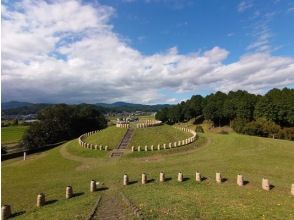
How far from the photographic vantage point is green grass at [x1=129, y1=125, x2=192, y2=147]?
2125 inches

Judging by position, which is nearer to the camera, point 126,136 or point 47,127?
point 126,136

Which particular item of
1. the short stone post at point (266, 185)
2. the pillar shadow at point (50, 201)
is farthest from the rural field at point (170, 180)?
the short stone post at point (266, 185)

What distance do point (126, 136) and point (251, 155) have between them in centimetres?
2541

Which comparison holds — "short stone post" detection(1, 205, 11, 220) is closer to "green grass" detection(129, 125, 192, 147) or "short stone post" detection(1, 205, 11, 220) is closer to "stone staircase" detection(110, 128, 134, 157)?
"stone staircase" detection(110, 128, 134, 157)

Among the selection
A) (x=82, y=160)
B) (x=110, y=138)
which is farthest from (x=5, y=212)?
(x=110, y=138)

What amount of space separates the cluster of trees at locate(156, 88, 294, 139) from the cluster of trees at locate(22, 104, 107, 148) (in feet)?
155

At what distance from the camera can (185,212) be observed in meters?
19.1

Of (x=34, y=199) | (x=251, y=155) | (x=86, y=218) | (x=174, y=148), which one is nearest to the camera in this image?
(x=86, y=218)

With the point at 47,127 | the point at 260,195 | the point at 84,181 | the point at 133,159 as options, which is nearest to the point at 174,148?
the point at 133,159

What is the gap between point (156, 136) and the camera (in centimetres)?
5753

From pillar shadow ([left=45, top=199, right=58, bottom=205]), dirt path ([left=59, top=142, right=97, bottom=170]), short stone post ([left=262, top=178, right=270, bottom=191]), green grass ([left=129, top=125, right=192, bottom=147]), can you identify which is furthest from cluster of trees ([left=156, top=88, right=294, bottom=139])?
pillar shadow ([left=45, top=199, right=58, bottom=205])

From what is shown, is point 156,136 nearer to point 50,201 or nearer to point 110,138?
point 110,138

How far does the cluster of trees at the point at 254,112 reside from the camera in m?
77.8

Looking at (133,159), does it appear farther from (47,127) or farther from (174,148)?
(47,127)
